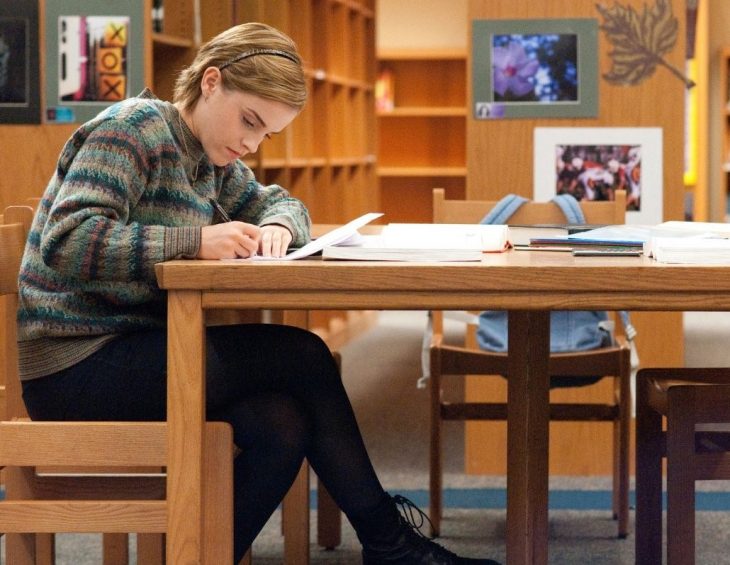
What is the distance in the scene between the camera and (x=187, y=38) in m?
3.82

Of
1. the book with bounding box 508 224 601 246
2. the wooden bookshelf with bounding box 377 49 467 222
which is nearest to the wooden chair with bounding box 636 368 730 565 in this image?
the book with bounding box 508 224 601 246

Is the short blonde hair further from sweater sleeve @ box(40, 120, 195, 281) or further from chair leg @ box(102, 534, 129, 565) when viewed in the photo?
chair leg @ box(102, 534, 129, 565)

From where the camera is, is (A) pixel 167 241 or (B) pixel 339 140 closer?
(A) pixel 167 241

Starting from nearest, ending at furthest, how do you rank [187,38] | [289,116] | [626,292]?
[626,292], [289,116], [187,38]

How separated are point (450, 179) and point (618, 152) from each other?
4.85m

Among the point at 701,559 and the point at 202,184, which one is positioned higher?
the point at 202,184

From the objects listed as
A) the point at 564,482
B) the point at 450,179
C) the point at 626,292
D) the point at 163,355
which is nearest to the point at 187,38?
the point at 564,482

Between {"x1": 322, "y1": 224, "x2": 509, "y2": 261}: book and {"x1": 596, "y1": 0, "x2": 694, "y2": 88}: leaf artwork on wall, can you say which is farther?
{"x1": 596, "y1": 0, "x2": 694, "y2": 88}: leaf artwork on wall

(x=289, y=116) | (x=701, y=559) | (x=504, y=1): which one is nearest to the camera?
(x=289, y=116)

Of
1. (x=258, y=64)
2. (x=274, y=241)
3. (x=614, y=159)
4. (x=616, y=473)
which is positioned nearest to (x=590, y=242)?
(x=274, y=241)

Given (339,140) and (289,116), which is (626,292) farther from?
(339,140)

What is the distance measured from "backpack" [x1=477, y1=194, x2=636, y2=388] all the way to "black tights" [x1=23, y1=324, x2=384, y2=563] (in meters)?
1.07

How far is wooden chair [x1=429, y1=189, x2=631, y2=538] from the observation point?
2.86 m

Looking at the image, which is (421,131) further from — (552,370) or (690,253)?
(690,253)
